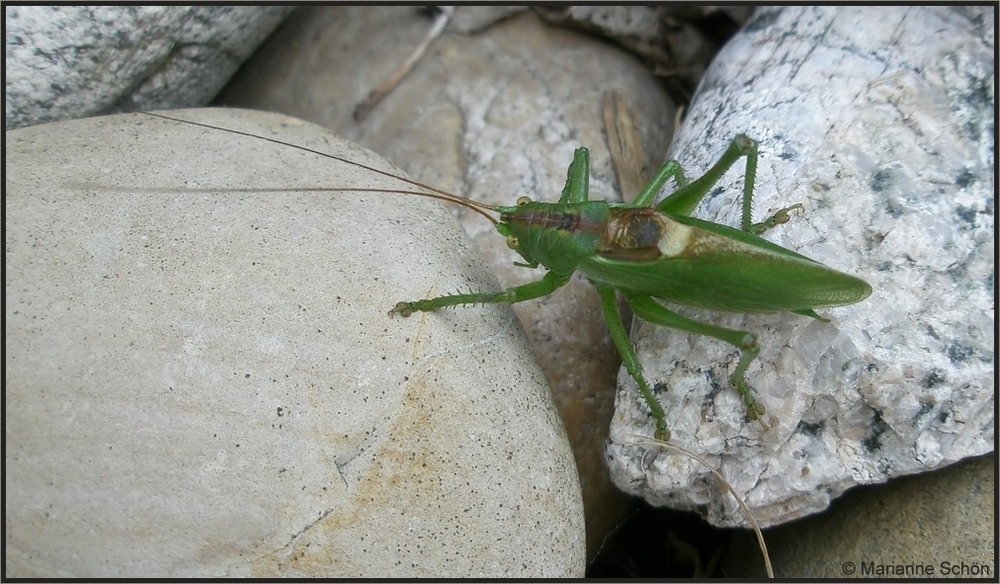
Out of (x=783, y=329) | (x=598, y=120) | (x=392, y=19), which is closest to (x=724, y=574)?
(x=783, y=329)

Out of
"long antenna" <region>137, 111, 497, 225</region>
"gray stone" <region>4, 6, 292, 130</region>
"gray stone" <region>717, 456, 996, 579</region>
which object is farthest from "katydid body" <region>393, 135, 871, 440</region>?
"gray stone" <region>4, 6, 292, 130</region>

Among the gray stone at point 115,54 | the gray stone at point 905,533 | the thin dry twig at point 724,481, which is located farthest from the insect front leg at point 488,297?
the gray stone at point 115,54

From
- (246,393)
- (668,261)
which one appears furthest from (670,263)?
(246,393)

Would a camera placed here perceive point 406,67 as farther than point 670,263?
Yes

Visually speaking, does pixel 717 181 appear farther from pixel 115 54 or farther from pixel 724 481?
pixel 115 54

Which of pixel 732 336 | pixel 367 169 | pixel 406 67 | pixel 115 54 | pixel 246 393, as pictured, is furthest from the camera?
pixel 406 67

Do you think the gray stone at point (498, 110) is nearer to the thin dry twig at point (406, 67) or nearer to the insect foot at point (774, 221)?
the thin dry twig at point (406, 67)
